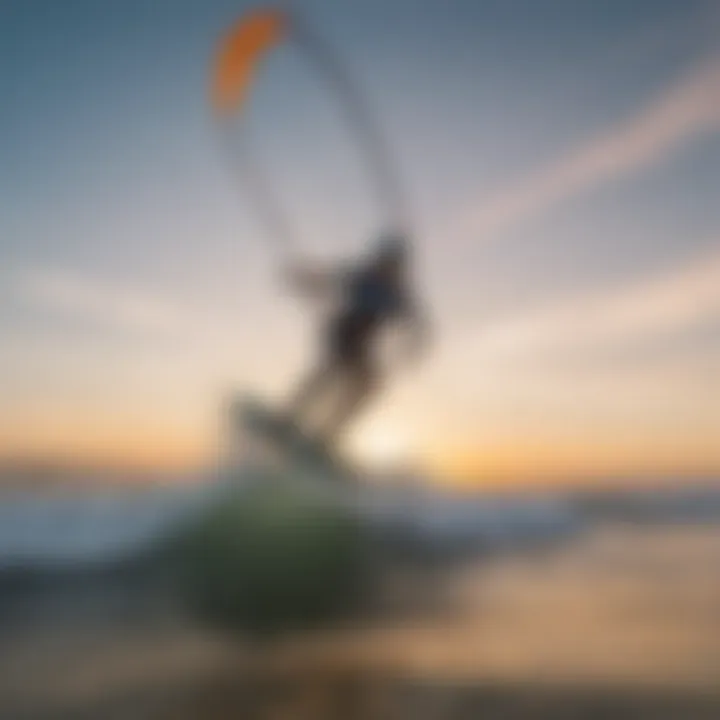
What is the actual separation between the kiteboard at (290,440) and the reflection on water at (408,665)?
11.1 ft

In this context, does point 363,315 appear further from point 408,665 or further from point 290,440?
point 408,665

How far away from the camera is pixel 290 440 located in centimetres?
1473

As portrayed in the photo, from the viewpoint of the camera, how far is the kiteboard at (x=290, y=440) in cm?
1472

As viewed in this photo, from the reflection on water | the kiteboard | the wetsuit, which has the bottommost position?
the reflection on water

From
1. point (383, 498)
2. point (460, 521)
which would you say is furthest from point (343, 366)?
point (460, 521)

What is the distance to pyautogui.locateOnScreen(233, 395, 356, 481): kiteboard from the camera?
14719 mm

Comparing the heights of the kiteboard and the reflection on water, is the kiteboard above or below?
above

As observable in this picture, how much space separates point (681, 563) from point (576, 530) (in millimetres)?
10881

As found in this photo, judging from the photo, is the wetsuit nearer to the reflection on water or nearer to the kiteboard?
the kiteboard

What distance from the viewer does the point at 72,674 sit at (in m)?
8.19

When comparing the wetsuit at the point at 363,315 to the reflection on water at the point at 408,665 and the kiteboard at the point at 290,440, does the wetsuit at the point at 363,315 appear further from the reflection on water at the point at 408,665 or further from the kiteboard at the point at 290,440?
the reflection on water at the point at 408,665

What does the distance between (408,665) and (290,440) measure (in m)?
6.47

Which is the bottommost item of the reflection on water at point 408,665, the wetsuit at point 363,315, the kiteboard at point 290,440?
the reflection on water at point 408,665

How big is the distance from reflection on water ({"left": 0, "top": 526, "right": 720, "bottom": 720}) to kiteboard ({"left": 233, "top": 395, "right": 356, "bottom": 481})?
337 cm
